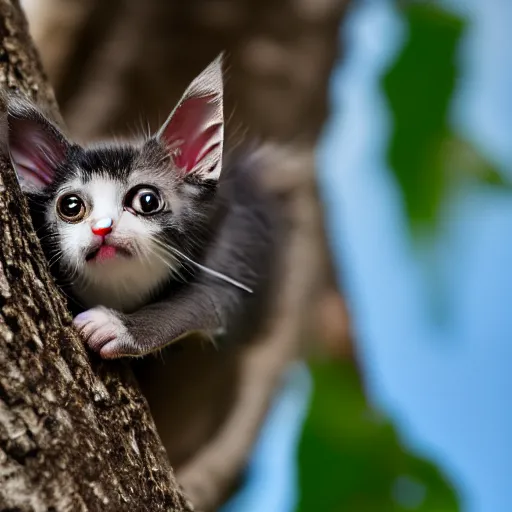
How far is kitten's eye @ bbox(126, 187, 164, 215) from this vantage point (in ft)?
4.38

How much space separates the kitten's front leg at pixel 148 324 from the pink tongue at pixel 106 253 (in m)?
0.08

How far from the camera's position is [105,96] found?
2756mm

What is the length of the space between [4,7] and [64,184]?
13.7 inches

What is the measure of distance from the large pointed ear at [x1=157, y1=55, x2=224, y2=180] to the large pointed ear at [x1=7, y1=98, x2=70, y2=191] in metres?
0.20

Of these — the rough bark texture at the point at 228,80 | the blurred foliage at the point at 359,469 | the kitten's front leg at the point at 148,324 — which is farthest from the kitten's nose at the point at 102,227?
the blurred foliage at the point at 359,469

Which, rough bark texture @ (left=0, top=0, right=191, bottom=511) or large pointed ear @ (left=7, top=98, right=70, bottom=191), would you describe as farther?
large pointed ear @ (left=7, top=98, right=70, bottom=191)

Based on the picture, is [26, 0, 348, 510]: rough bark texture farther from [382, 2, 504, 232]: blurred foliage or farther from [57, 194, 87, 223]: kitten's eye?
[57, 194, 87, 223]: kitten's eye

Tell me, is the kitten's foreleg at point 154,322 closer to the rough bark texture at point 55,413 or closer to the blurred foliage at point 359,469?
the rough bark texture at point 55,413

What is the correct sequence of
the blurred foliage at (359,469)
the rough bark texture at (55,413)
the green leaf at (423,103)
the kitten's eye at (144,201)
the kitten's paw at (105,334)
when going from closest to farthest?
the rough bark texture at (55,413)
the kitten's paw at (105,334)
the kitten's eye at (144,201)
the blurred foliage at (359,469)
the green leaf at (423,103)

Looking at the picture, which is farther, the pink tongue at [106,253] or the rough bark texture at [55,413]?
the pink tongue at [106,253]

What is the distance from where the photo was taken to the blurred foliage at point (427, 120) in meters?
2.73

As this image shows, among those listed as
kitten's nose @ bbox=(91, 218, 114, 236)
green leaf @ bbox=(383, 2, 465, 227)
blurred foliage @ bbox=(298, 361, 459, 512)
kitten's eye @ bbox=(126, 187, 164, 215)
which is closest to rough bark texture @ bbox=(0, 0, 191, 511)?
kitten's nose @ bbox=(91, 218, 114, 236)

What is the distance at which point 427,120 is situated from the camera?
2791 millimetres

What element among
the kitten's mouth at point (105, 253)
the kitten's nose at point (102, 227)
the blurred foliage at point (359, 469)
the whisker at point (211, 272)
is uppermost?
the kitten's nose at point (102, 227)
